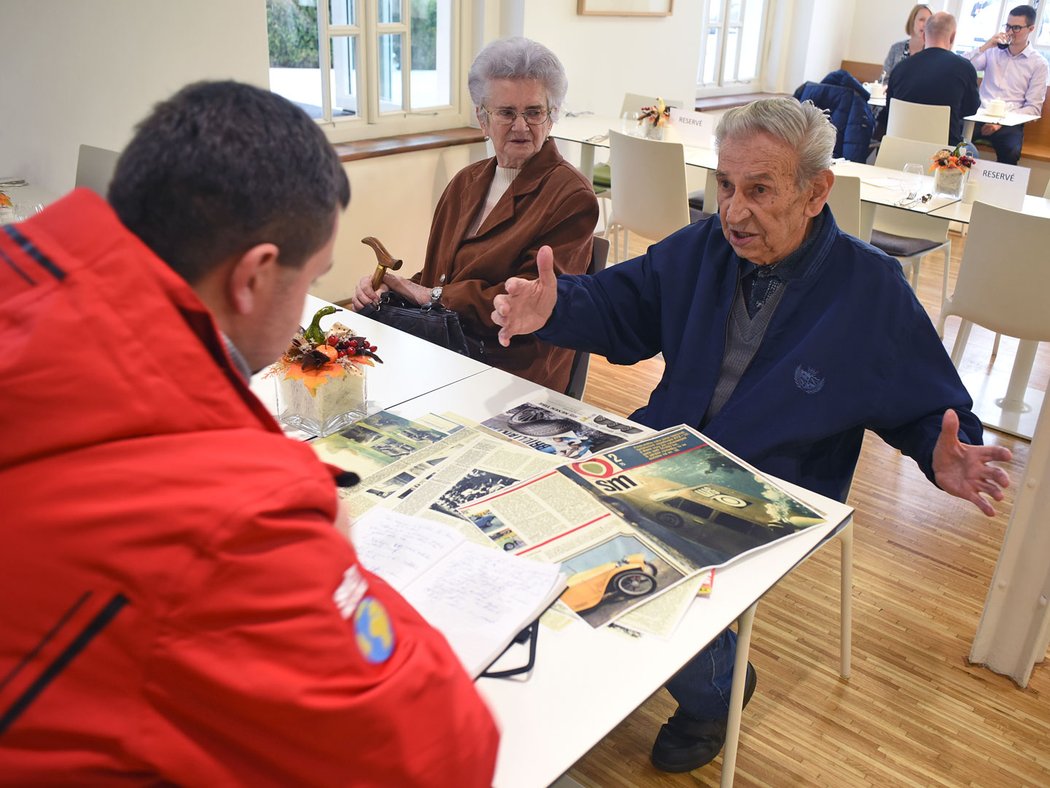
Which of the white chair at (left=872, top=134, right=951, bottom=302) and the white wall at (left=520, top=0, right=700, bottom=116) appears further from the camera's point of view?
the white wall at (left=520, top=0, right=700, bottom=116)

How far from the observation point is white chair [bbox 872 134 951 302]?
13.1 feet

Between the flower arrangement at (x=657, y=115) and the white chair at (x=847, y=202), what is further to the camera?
the flower arrangement at (x=657, y=115)

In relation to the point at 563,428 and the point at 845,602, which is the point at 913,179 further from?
the point at 563,428

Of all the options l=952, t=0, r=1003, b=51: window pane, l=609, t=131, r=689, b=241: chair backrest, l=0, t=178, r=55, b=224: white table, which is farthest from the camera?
l=952, t=0, r=1003, b=51: window pane

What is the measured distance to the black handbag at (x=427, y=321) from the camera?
229 cm

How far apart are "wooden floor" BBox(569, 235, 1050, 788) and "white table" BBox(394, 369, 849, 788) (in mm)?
641

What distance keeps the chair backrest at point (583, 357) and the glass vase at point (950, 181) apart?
203 cm

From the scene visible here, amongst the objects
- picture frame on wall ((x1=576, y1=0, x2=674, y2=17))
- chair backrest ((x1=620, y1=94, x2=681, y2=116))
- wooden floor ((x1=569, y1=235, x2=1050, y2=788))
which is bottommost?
wooden floor ((x1=569, y1=235, x2=1050, y2=788))

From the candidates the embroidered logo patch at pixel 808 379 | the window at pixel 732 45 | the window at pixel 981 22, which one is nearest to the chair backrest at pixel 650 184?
the embroidered logo patch at pixel 808 379

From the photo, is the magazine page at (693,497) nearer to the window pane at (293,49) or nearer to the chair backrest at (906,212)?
the chair backrest at (906,212)

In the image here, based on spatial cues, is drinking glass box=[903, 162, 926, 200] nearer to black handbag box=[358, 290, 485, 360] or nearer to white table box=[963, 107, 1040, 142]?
white table box=[963, 107, 1040, 142]

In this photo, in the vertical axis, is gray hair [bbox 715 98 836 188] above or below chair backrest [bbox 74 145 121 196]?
above

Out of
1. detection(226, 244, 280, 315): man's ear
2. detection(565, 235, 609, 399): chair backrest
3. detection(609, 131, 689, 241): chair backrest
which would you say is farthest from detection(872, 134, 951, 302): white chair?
detection(226, 244, 280, 315): man's ear

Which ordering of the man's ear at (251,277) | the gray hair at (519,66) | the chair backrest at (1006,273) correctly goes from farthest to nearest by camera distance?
the chair backrest at (1006,273) → the gray hair at (519,66) → the man's ear at (251,277)
